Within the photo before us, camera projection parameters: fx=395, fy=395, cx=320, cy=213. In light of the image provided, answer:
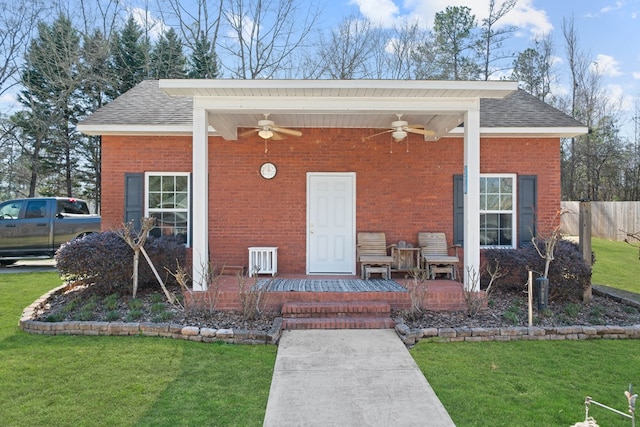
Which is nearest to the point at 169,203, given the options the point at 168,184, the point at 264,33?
the point at 168,184

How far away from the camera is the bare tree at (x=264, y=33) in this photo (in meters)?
20.0

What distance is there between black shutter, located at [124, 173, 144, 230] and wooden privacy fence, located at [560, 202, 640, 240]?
17145 millimetres

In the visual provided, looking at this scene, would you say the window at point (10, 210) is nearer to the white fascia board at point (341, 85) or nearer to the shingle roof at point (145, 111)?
the shingle roof at point (145, 111)

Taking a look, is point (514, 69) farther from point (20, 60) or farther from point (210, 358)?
point (20, 60)

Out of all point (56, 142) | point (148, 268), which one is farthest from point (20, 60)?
point (148, 268)

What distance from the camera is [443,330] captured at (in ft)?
17.6

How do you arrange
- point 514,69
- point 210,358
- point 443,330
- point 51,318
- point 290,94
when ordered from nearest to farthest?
point 210,358 → point 443,330 → point 51,318 → point 290,94 → point 514,69

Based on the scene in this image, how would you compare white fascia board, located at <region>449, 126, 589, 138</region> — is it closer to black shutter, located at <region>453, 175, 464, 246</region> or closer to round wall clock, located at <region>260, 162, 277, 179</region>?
black shutter, located at <region>453, 175, 464, 246</region>

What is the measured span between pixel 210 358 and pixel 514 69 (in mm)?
23232

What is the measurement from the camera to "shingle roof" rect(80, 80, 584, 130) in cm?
792

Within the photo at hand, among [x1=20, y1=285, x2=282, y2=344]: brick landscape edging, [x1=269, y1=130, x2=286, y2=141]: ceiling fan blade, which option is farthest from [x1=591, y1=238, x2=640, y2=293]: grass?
[x1=20, y1=285, x2=282, y2=344]: brick landscape edging

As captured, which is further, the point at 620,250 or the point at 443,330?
the point at 620,250

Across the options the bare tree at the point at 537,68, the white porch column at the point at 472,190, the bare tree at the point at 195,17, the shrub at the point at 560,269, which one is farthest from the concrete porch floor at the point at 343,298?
the bare tree at the point at 537,68

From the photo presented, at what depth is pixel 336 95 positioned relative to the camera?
6164 mm
